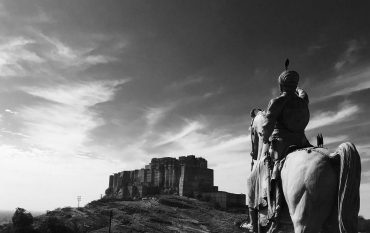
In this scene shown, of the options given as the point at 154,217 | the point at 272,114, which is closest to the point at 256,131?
the point at 272,114

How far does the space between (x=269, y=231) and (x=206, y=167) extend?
13275 cm

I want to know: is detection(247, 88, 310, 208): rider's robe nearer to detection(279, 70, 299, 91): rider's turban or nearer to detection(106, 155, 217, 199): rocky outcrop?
detection(279, 70, 299, 91): rider's turban

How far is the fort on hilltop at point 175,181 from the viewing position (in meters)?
129

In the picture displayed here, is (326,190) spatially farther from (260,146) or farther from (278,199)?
(260,146)

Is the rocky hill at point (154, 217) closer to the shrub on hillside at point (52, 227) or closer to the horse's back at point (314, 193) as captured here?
the shrub on hillside at point (52, 227)

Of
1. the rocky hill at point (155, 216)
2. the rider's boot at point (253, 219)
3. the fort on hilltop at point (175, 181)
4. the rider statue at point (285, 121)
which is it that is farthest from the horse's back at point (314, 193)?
the fort on hilltop at point (175, 181)

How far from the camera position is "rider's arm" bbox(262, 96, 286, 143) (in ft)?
20.5

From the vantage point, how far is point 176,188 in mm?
137750

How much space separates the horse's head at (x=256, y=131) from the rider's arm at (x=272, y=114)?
0.68 meters

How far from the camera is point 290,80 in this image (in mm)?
6531

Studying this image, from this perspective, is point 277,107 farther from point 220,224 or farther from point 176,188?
point 176,188

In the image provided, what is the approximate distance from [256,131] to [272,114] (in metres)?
1.05

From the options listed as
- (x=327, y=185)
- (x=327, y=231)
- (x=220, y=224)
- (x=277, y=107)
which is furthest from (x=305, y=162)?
(x=220, y=224)

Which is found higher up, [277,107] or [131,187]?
[131,187]
